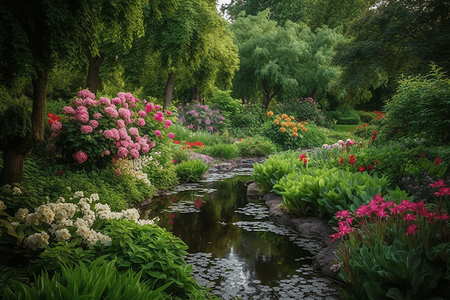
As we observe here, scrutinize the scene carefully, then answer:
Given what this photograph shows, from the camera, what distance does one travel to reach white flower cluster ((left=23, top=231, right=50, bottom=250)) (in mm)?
3492

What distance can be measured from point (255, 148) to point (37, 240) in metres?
13.2

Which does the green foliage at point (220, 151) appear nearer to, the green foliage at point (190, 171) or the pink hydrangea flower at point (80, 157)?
the green foliage at point (190, 171)

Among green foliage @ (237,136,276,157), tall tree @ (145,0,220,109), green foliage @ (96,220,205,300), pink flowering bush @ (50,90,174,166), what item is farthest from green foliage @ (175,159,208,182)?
green foliage @ (96,220,205,300)

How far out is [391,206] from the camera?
4566mm

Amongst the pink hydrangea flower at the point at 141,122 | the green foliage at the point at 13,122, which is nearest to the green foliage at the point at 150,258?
the green foliage at the point at 13,122

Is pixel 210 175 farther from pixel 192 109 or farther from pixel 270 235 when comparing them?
pixel 192 109

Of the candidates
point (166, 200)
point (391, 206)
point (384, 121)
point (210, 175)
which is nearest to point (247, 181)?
point (210, 175)

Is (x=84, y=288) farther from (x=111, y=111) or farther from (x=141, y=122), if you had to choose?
(x=141, y=122)

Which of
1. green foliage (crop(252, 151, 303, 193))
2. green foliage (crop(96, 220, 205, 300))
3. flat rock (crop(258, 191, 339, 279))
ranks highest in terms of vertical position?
green foliage (crop(252, 151, 303, 193))

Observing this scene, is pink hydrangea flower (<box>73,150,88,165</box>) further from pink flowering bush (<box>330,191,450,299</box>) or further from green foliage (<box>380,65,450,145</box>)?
green foliage (<box>380,65,450,145</box>)

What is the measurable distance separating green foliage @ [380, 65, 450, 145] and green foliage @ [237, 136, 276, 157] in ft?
22.4

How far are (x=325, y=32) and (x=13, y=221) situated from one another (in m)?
27.8

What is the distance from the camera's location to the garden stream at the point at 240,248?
4.33 m

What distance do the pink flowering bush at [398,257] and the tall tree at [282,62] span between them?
21.7 metres
